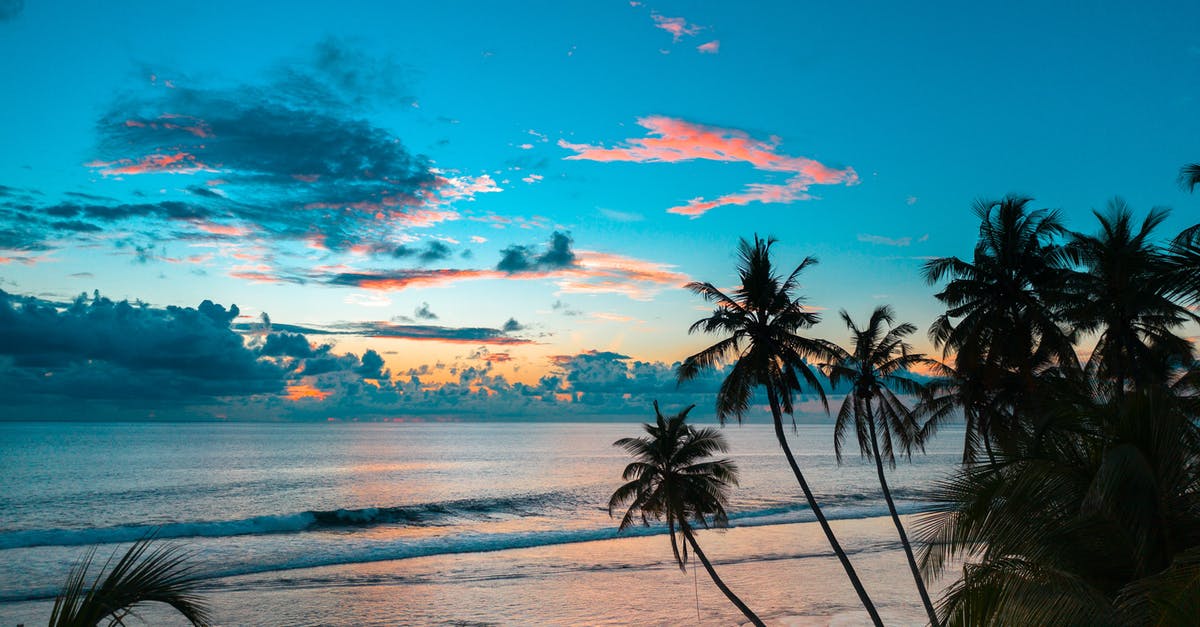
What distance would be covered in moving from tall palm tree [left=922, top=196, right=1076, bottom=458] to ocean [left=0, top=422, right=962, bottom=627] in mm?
10575

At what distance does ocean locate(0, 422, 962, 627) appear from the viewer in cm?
2988

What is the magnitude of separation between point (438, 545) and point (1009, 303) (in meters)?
36.2

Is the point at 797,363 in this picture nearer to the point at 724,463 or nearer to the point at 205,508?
the point at 724,463

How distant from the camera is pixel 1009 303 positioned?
23.1 m

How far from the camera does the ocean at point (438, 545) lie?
29875 millimetres

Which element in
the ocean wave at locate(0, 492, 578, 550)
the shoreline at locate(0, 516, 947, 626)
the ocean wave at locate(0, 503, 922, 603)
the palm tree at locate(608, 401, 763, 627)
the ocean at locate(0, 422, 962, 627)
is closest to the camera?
the palm tree at locate(608, 401, 763, 627)

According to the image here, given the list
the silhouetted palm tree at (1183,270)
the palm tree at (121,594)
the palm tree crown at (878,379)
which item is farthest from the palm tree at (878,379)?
the palm tree at (121,594)

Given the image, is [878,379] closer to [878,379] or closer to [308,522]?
[878,379]

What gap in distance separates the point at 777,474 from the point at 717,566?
63290mm

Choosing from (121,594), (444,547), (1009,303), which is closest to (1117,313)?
(1009,303)

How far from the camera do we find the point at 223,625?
27.3 m

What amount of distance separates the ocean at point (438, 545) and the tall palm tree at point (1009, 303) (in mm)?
10575

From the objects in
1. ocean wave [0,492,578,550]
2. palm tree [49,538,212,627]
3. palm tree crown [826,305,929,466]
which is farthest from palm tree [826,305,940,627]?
ocean wave [0,492,578,550]

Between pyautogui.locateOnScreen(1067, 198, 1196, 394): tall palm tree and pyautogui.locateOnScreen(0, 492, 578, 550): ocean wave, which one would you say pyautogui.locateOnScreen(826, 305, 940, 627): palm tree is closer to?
pyautogui.locateOnScreen(1067, 198, 1196, 394): tall palm tree
